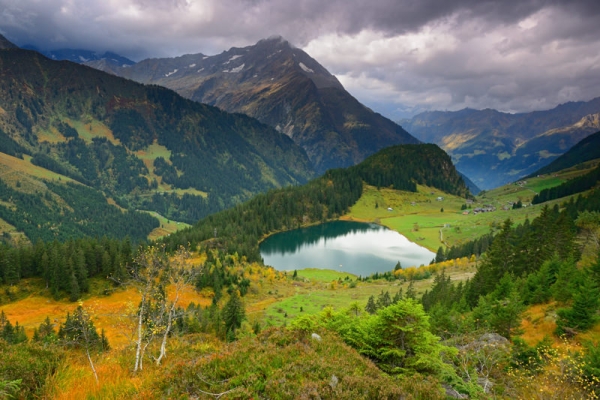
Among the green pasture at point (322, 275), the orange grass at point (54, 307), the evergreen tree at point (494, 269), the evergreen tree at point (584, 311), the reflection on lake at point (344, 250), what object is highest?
the evergreen tree at point (584, 311)

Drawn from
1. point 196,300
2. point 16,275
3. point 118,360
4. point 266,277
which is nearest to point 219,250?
point 266,277

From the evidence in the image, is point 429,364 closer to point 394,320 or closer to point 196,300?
point 394,320

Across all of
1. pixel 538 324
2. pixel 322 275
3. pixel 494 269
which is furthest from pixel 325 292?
pixel 538 324

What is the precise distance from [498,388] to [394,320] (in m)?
5.57

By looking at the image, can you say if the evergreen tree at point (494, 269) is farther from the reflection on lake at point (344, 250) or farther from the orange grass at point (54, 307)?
the reflection on lake at point (344, 250)

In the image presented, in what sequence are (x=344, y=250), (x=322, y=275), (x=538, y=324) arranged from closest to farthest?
(x=538, y=324)
(x=322, y=275)
(x=344, y=250)

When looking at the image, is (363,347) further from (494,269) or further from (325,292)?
(325,292)

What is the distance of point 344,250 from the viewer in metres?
141

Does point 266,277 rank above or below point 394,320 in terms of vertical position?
below

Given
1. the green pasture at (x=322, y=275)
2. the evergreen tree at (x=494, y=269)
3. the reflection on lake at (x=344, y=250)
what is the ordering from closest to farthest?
the evergreen tree at (x=494, y=269)
the green pasture at (x=322, y=275)
the reflection on lake at (x=344, y=250)

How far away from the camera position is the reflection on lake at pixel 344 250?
122 m

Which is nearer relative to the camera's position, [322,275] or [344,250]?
[322,275]

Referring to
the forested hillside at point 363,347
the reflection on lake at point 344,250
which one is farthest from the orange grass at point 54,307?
the reflection on lake at point 344,250

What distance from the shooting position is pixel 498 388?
49.5 ft
